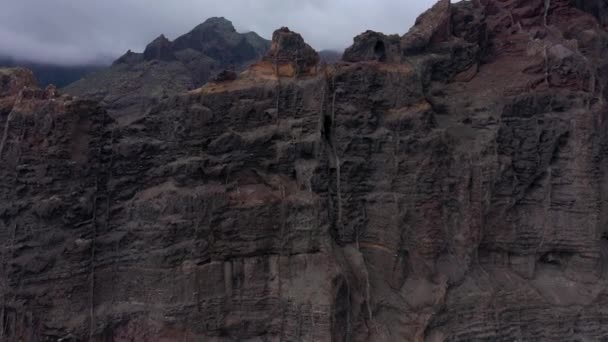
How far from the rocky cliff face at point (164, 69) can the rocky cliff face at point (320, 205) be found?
7.17ft

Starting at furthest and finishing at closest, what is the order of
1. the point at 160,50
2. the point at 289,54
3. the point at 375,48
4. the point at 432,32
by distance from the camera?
the point at 160,50
the point at 432,32
the point at 375,48
the point at 289,54

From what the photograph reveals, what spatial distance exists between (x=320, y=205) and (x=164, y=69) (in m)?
12.6

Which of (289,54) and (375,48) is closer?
(289,54)

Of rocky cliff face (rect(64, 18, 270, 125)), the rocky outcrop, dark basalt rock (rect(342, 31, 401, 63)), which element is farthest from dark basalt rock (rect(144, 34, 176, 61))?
dark basalt rock (rect(342, 31, 401, 63))

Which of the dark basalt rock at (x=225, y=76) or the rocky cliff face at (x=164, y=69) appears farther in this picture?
the rocky cliff face at (x=164, y=69)

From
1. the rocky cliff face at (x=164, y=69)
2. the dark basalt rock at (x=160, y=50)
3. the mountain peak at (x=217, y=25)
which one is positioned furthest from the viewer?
the mountain peak at (x=217, y=25)

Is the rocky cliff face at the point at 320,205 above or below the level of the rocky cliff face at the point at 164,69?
below

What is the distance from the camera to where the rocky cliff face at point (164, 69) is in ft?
53.4

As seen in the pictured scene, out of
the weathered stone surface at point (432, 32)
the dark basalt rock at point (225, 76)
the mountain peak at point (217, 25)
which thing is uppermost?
the mountain peak at point (217, 25)

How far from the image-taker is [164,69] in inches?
846

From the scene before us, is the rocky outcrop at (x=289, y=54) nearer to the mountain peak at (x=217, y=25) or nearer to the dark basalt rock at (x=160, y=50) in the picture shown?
the dark basalt rock at (x=160, y=50)

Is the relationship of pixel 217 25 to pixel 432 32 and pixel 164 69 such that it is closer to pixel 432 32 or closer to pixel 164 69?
pixel 164 69

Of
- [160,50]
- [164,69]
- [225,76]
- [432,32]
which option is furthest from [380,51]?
[160,50]

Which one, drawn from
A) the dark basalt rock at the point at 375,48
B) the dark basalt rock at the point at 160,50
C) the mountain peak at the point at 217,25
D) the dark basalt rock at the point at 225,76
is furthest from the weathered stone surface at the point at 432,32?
the mountain peak at the point at 217,25
